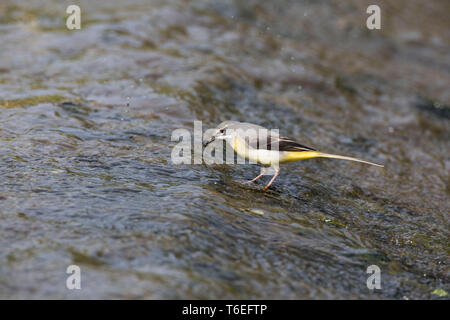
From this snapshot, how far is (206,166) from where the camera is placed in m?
7.65

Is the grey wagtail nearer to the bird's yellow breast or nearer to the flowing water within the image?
the bird's yellow breast

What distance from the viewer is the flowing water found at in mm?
5129

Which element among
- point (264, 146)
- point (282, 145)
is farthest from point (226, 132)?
point (282, 145)

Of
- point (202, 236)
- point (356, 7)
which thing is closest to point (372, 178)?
point (202, 236)

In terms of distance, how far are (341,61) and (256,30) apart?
282cm

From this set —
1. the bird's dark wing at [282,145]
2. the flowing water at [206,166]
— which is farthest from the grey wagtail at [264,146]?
the flowing water at [206,166]

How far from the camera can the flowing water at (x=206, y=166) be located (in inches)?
202

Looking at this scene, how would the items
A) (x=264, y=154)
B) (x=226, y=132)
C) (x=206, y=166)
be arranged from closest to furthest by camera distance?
(x=264, y=154) → (x=226, y=132) → (x=206, y=166)

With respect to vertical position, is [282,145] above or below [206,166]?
above

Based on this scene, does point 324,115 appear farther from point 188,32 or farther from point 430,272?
point 430,272

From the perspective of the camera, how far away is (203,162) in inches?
306

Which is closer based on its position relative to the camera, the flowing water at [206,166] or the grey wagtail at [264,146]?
the flowing water at [206,166]

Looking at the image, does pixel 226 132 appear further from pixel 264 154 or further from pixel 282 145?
pixel 282 145

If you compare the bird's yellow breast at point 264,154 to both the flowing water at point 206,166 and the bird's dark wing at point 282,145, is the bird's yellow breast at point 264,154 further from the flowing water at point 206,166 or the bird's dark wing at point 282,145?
the flowing water at point 206,166
